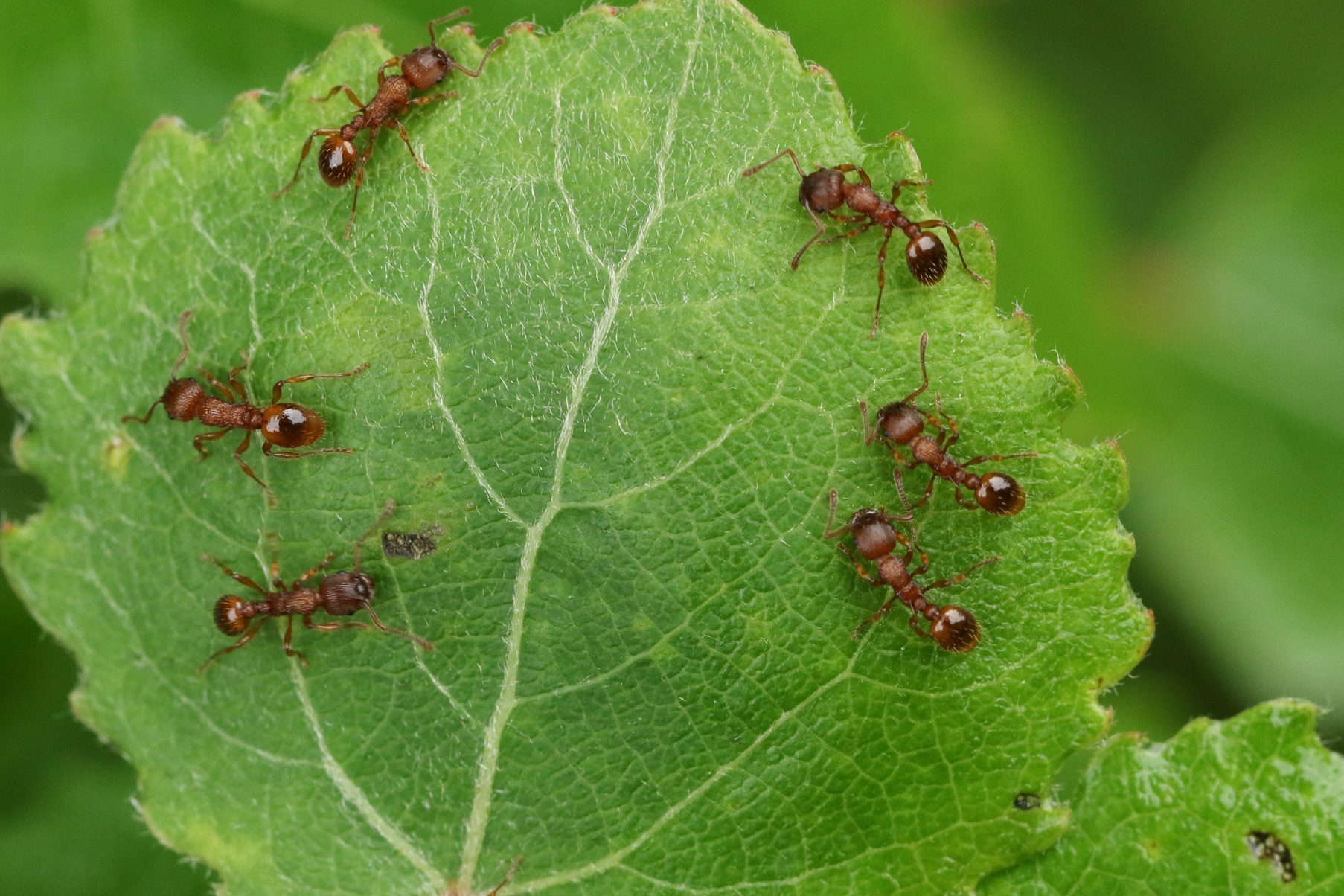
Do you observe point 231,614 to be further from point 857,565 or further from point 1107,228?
point 1107,228

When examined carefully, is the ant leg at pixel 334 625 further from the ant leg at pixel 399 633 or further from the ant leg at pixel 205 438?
the ant leg at pixel 205 438

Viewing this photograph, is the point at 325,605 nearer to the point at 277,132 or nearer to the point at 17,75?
the point at 277,132

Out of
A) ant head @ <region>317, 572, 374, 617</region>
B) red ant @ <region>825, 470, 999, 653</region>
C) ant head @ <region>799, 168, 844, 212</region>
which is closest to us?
ant head @ <region>799, 168, 844, 212</region>

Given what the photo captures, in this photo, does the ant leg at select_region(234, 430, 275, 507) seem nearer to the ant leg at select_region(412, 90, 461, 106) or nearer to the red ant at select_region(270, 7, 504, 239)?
the red ant at select_region(270, 7, 504, 239)

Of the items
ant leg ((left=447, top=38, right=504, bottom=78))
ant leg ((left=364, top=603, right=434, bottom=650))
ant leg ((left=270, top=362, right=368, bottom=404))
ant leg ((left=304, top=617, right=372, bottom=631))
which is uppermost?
ant leg ((left=447, top=38, right=504, bottom=78))

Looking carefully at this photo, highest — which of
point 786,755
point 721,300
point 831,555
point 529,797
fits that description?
point 721,300

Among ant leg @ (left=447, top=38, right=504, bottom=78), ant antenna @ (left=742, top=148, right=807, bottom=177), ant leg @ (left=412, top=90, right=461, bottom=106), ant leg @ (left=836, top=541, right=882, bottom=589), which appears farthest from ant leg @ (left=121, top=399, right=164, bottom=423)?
ant leg @ (left=836, top=541, right=882, bottom=589)

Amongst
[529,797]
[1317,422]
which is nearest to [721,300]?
[529,797]
